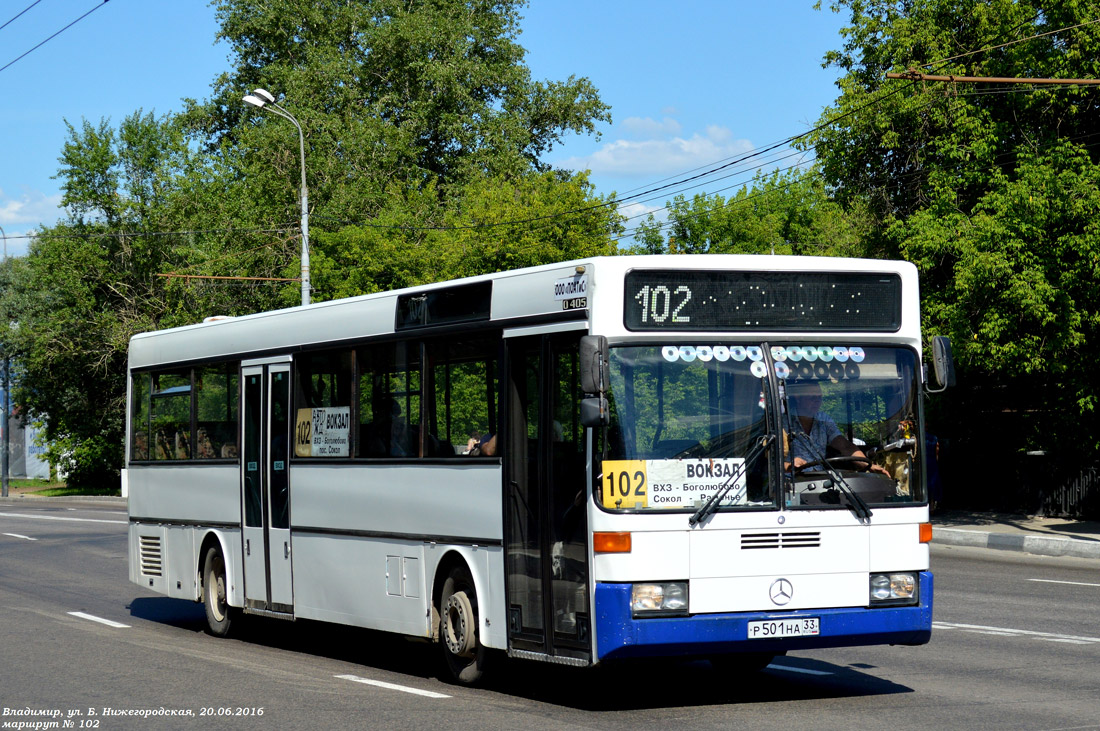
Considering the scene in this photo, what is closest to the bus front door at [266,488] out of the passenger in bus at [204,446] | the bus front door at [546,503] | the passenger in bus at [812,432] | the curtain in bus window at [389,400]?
the passenger in bus at [204,446]

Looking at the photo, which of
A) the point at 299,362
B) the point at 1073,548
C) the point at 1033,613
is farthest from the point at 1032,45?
the point at 299,362

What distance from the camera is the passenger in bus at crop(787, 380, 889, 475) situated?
28.3 feet

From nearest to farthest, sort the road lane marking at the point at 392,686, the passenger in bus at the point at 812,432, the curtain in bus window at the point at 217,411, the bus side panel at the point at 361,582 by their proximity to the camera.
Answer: the passenger in bus at the point at 812,432 → the road lane marking at the point at 392,686 → the bus side panel at the point at 361,582 → the curtain in bus window at the point at 217,411

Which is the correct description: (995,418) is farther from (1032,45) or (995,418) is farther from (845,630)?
(845,630)

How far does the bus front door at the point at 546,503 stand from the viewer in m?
8.68

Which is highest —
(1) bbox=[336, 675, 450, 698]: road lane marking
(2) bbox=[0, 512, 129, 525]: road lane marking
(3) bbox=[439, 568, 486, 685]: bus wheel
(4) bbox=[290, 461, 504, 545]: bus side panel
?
(4) bbox=[290, 461, 504, 545]: bus side panel

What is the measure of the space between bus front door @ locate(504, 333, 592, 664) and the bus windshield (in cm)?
44

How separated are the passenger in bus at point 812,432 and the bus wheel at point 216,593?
23.4 ft

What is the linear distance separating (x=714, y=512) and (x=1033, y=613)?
6705 millimetres

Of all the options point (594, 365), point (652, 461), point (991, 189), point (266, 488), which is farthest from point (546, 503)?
point (991, 189)

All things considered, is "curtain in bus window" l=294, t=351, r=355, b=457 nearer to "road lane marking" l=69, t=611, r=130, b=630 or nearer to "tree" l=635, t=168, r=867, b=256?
"road lane marking" l=69, t=611, r=130, b=630

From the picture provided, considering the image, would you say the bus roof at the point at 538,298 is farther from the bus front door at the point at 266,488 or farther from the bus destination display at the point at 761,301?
the bus front door at the point at 266,488

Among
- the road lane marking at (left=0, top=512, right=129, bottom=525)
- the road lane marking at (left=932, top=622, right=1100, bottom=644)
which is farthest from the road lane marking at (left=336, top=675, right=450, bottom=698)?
the road lane marking at (left=0, top=512, right=129, bottom=525)

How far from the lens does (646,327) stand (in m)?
8.61
